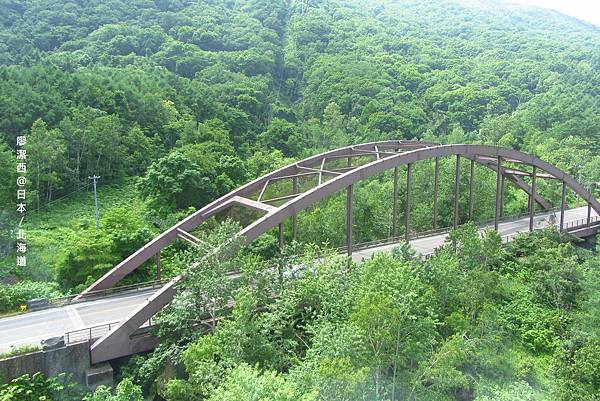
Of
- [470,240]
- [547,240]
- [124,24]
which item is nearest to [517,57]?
[124,24]

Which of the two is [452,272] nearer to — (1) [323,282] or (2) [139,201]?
(1) [323,282]

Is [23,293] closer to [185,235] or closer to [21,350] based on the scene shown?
[21,350]

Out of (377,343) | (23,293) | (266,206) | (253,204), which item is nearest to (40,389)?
(23,293)

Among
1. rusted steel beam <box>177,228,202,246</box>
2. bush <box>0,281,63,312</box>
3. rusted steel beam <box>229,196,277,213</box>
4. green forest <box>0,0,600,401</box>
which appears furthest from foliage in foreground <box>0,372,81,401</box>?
rusted steel beam <box>229,196,277,213</box>

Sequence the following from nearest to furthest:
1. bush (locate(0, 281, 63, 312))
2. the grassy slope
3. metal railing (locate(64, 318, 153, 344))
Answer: metal railing (locate(64, 318, 153, 344))
bush (locate(0, 281, 63, 312))
the grassy slope

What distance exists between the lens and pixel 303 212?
3525 centimetres

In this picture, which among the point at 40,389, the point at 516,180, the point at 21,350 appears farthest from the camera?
the point at 516,180

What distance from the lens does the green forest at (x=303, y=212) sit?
15.4 meters

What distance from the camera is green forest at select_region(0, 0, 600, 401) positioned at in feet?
50.5

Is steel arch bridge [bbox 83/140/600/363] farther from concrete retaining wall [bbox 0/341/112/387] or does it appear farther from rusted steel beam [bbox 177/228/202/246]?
concrete retaining wall [bbox 0/341/112/387]

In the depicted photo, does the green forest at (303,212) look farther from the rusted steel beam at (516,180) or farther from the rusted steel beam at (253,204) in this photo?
the rusted steel beam at (516,180)

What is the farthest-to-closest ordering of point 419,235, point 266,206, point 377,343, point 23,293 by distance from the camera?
point 419,235 < point 266,206 < point 23,293 < point 377,343

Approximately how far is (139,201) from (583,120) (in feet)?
179

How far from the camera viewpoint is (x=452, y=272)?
19.9 m
